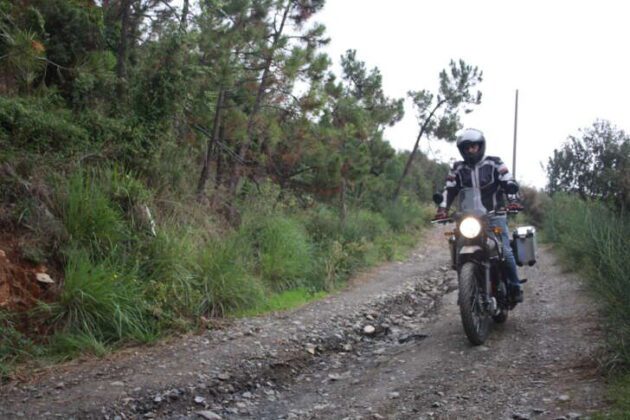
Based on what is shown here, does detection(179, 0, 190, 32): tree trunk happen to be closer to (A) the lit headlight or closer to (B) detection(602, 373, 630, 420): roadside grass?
(A) the lit headlight

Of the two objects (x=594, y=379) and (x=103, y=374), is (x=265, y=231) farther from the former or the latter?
(x=594, y=379)

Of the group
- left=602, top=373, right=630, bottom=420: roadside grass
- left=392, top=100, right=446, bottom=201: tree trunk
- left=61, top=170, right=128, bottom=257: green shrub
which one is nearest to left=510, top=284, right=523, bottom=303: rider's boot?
left=602, top=373, right=630, bottom=420: roadside grass

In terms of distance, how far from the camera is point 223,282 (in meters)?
7.23

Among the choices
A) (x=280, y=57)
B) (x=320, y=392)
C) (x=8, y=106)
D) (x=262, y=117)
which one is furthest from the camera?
(x=262, y=117)

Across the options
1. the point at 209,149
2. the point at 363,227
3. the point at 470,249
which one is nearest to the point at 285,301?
Answer: the point at 209,149

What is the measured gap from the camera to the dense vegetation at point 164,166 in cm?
621

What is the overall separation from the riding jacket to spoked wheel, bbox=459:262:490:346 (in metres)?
0.78

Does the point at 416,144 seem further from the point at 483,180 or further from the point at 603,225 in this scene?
the point at 483,180

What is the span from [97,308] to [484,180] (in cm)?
380

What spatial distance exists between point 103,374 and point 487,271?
3401 mm

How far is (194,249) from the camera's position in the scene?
7.47 meters

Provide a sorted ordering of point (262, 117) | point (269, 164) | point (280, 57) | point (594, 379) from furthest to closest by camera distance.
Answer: point (269, 164) → point (262, 117) → point (280, 57) → point (594, 379)

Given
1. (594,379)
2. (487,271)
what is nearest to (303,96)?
(487,271)

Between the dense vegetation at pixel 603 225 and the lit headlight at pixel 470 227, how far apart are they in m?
1.06
